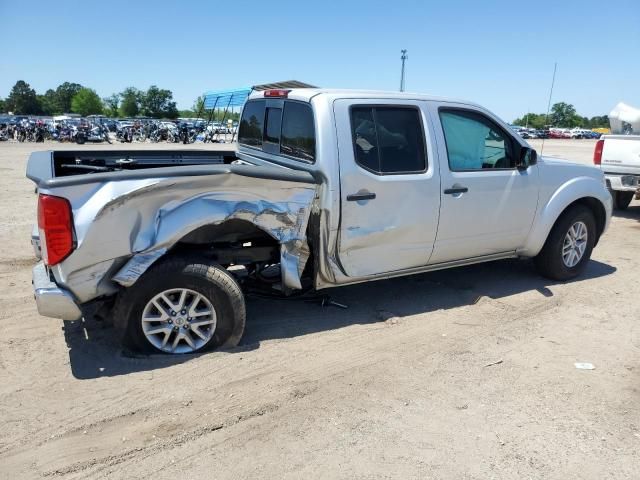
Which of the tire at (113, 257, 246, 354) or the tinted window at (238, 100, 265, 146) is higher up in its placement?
the tinted window at (238, 100, 265, 146)

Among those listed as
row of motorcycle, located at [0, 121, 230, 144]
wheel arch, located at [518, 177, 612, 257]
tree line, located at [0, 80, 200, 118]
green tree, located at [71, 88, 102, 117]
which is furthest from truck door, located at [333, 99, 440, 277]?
green tree, located at [71, 88, 102, 117]

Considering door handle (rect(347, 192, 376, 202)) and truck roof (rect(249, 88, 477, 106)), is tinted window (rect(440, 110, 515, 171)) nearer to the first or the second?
truck roof (rect(249, 88, 477, 106))

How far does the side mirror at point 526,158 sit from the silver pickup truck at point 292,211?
0.06 feet

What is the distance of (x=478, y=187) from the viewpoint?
4652 mm

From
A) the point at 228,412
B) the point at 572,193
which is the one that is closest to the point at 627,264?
the point at 572,193

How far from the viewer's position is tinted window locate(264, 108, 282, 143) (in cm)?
465

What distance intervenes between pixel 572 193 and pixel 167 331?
14.0ft

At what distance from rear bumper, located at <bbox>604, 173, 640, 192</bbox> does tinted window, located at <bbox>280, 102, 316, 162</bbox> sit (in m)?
7.24

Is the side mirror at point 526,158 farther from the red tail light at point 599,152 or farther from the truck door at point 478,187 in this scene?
the red tail light at point 599,152

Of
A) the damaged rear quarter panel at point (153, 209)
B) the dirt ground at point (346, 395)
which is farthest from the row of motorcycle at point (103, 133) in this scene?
the damaged rear quarter panel at point (153, 209)

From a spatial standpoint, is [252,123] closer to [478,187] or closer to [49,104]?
[478,187]

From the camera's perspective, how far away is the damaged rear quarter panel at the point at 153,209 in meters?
3.21

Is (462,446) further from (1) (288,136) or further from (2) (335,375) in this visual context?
(1) (288,136)

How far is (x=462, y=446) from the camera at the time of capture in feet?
9.21
